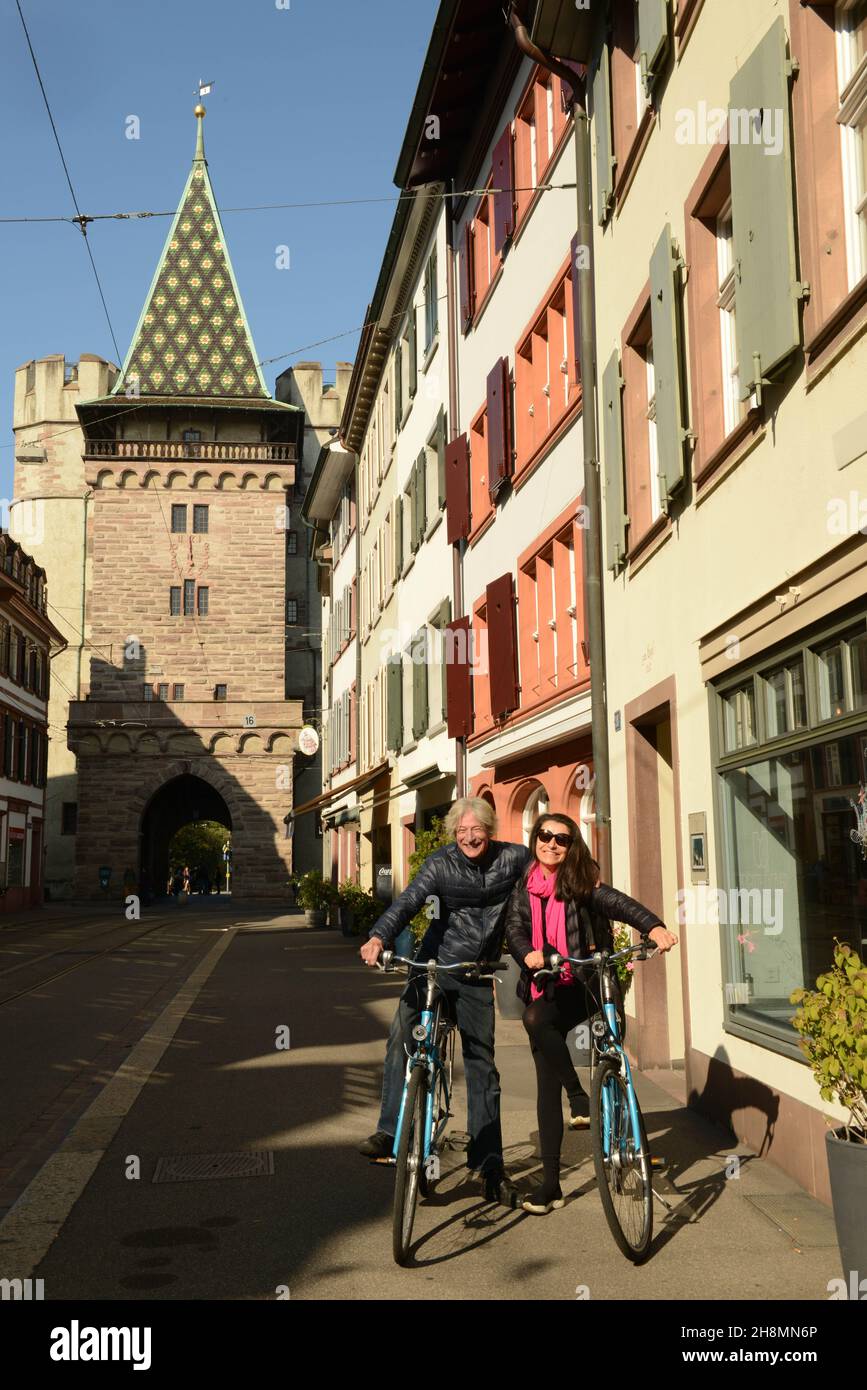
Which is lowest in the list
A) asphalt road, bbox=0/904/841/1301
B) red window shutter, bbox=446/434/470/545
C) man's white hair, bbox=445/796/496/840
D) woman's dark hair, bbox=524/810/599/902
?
asphalt road, bbox=0/904/841/1301

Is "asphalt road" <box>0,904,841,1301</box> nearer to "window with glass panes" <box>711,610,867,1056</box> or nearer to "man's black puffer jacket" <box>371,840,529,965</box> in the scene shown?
"window with glass panes" <box>711,610,867,1056</box>

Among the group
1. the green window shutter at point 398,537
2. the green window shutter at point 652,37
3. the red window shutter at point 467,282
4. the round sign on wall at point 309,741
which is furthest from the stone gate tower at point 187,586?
the green window shutter at point 652,37

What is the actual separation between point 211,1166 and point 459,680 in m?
11.9

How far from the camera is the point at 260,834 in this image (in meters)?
52.7

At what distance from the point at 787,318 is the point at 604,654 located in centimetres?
541

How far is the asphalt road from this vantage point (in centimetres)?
504

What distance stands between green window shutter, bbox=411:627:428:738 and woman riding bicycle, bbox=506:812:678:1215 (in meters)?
15.9

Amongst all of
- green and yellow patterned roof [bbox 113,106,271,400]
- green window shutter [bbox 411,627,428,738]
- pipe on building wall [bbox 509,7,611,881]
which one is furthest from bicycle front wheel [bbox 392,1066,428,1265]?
green and yellow patterned roof [bbox 113,106,271,400]

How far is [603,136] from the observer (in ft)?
38.8

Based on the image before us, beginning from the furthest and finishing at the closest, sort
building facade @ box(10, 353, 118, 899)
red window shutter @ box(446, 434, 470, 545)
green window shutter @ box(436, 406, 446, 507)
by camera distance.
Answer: building facade @ box(10, 353, 118, 899) < green window shutter @ box(436, 406, 446, 507) < red window shutter @ box(446, 434, 470, 545)

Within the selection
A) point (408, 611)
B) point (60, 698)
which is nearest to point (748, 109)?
point (408, 611)

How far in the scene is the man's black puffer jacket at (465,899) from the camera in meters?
6.56

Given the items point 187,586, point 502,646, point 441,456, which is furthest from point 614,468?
point 187,586

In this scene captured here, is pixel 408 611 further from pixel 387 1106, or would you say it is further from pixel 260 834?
pixel 260 834
